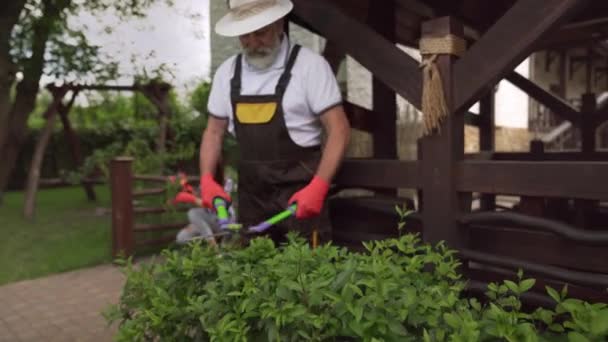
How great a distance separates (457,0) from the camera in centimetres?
393

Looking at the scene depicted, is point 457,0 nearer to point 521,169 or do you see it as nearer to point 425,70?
point 425,70

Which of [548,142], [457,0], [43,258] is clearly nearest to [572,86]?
[548,142]

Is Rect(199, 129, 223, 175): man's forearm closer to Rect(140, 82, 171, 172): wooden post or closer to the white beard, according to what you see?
the white beard

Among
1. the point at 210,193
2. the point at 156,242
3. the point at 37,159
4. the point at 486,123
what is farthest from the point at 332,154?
the point at 37,159

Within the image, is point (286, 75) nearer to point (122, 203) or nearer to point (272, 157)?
point (272, 157)

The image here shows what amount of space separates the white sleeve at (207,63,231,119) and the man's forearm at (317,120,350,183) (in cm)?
58

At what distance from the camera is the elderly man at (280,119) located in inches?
98.8

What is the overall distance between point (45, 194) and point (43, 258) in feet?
24.7

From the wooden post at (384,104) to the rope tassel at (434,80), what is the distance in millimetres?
1326

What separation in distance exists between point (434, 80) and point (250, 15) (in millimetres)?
887

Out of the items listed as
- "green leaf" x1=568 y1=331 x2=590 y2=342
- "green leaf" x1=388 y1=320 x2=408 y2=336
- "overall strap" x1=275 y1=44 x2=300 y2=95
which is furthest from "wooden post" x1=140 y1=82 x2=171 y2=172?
"green leaf" x1=568 y1=331 x2=590 y2=342

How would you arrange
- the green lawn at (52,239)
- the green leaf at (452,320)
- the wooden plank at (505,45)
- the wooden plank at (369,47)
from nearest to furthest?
the green leaf at (452,320), the wooden plank at (505,45), the wooden plank at (369,47), the green lawn at (52,239)

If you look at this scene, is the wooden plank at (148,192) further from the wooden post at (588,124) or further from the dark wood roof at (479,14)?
the wooden post at (588,124)

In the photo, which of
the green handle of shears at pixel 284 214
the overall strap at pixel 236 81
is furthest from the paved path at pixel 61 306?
the overall strap at pixel 236 81
